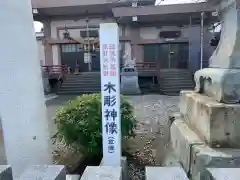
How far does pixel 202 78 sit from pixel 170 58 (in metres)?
11.8

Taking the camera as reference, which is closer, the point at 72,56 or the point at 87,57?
the point at 87,57

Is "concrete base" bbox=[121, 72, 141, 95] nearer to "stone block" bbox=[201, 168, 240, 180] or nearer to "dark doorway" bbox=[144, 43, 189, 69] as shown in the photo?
"dark doorway" bbox=[144, 43, 189, 69]

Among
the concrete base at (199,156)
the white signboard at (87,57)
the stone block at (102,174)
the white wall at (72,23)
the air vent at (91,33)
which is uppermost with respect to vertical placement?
the white wall at (72,23)

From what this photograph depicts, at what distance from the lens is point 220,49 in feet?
11.3

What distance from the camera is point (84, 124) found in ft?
10.9

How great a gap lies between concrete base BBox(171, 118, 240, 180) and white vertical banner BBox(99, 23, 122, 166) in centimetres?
86

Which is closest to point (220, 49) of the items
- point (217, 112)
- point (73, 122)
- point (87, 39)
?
point (217, 112)

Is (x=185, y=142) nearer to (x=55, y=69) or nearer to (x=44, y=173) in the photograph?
(x=44, y=173)

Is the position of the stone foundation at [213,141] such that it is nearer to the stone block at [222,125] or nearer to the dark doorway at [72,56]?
the stone block at [222,125]

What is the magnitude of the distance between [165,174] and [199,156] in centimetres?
98

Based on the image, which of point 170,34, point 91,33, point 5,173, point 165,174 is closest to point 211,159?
point 165,174

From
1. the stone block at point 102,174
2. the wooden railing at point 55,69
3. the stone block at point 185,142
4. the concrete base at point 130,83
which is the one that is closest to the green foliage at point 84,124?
the stone block at point 185,142

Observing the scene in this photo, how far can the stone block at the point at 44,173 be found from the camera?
166 cm

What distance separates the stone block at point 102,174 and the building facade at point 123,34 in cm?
1155
